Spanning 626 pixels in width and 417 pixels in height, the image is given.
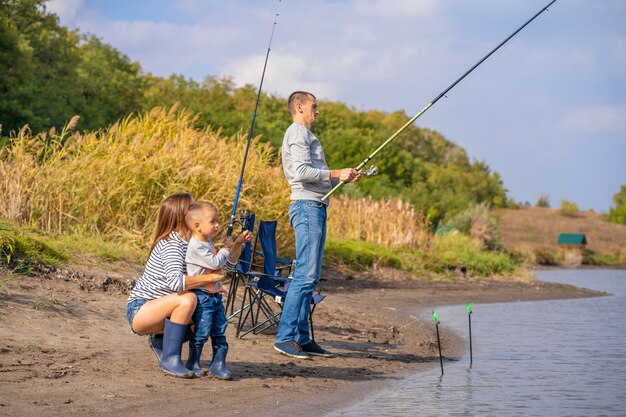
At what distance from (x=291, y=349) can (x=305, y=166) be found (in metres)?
1.61

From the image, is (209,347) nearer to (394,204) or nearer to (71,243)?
(71,243)

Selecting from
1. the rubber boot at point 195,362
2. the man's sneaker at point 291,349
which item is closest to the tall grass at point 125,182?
the man's sneaker at point 291,349

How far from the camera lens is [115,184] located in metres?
12.8

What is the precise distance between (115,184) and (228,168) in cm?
176

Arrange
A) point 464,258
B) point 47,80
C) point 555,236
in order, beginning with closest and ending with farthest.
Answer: point 464,258, point 47,80, point 555,236

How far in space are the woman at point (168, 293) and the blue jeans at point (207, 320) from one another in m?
0.09

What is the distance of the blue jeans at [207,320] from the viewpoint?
636 cm

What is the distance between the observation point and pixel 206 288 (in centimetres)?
638

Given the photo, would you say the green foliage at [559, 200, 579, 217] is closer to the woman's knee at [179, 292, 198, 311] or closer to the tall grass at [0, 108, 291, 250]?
the tall grass at [0, 108, 291, 250]

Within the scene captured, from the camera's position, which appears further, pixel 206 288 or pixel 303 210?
pixel 303 210

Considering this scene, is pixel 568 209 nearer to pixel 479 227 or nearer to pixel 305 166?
pixel 479 227

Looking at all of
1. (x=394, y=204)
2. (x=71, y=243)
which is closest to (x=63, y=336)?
(x=71, y=243)

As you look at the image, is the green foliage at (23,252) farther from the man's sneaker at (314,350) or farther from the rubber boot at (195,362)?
the rubber boot at (195,362)

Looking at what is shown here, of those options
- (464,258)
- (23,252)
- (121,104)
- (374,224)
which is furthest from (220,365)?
(121,104)
